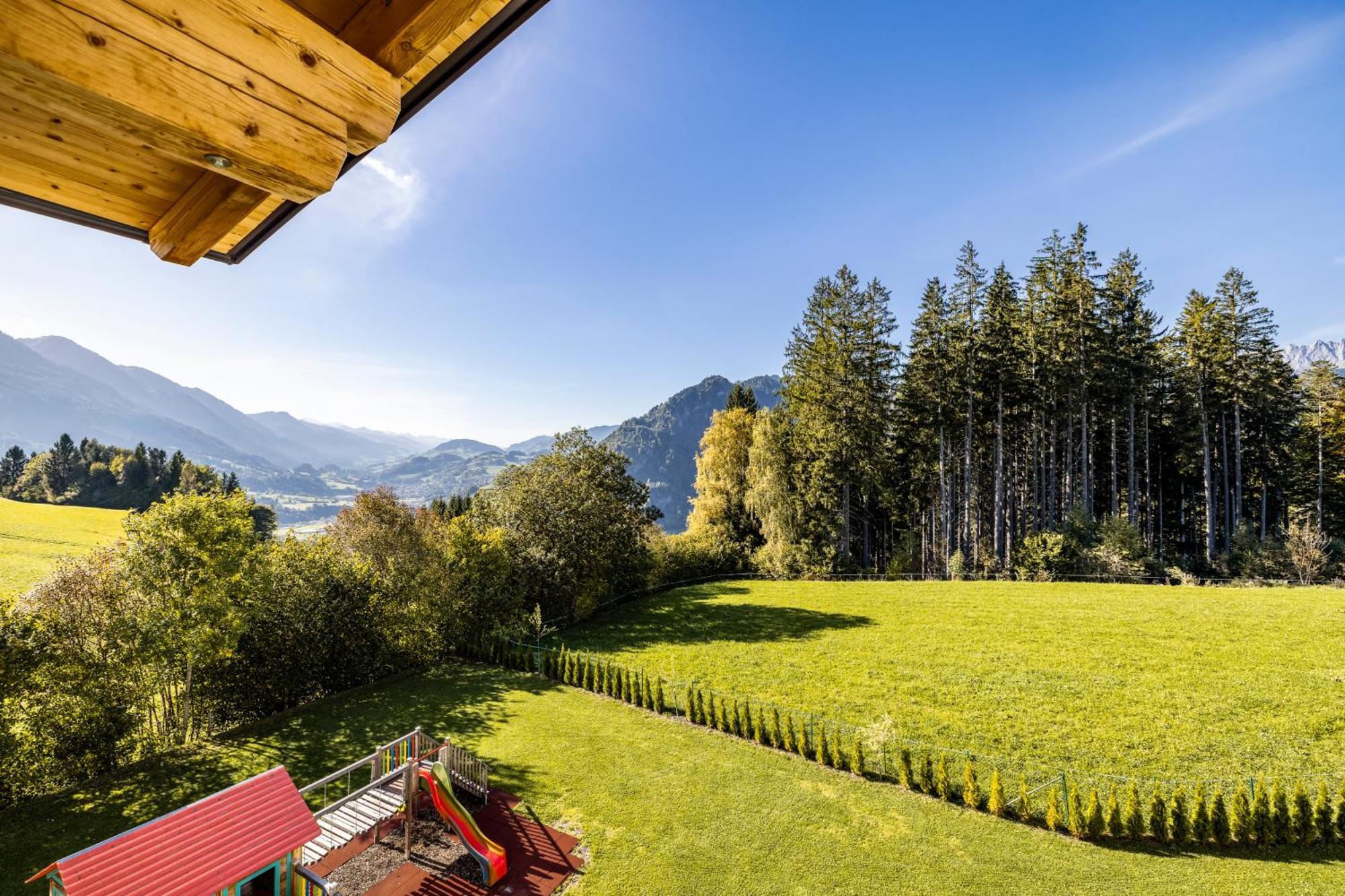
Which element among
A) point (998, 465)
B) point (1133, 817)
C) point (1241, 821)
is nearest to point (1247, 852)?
point (1241, 821)

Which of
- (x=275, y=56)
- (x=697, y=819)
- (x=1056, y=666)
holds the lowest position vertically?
(x=697, y=819)

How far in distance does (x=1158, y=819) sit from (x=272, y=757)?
56.3 ft

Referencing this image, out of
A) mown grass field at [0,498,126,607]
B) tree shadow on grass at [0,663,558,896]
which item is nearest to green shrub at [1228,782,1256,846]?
tree shadow on grass at [0,663,558,896]

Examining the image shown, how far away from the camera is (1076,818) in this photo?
8.81 m

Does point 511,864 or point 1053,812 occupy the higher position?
point 1053,812

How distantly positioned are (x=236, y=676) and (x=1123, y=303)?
41817 mm

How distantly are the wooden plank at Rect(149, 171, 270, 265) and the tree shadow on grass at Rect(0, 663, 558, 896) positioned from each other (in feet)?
37.2

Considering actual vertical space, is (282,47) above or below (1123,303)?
below

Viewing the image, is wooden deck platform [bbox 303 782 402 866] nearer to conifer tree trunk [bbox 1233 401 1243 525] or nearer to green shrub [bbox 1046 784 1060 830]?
green shrub [bbox 1046 784 1060 830]

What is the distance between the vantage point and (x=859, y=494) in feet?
111

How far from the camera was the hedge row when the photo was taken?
8.53m

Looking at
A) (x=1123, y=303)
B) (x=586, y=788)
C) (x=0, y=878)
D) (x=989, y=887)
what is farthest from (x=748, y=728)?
(x=1123, y=303)

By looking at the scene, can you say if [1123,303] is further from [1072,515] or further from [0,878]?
[0,878]

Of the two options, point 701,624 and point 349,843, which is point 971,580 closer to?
point 701,624
